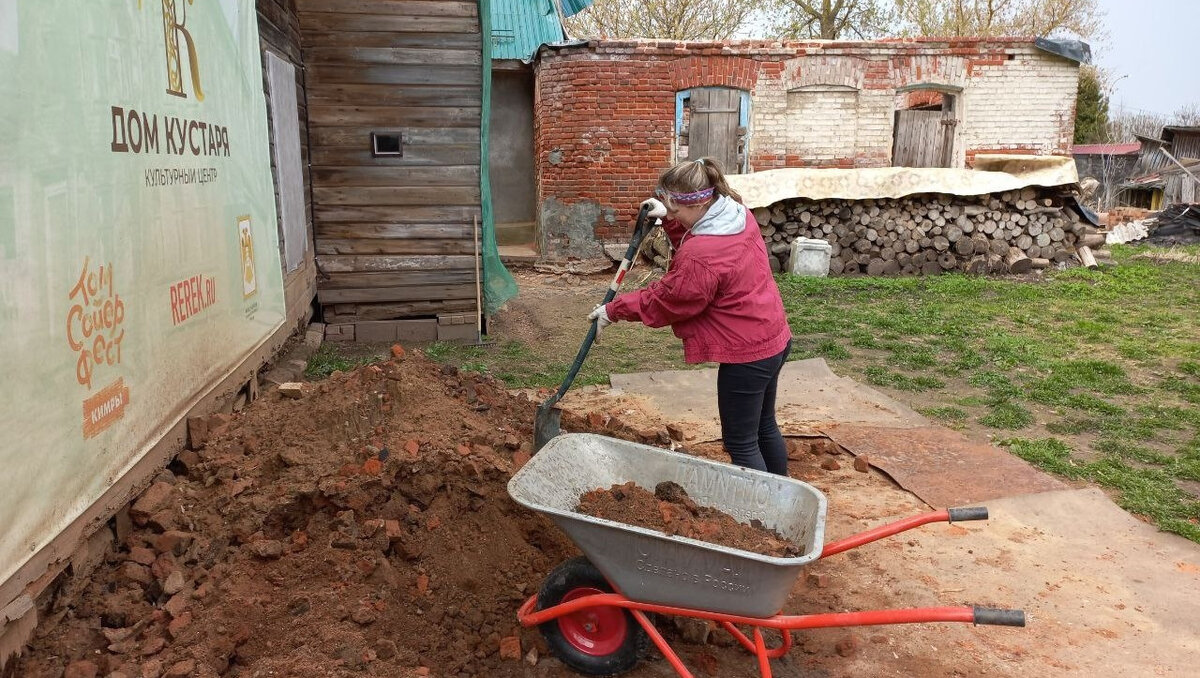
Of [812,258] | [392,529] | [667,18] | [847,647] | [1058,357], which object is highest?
[667,18]

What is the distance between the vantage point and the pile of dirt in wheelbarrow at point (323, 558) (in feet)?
8.72

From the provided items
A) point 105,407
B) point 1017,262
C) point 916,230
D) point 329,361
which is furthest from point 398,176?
point 1017,262

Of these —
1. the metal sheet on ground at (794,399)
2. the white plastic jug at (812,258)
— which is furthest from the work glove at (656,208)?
the white plastic jug at (812,258)

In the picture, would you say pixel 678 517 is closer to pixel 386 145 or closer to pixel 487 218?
pixel 487 218

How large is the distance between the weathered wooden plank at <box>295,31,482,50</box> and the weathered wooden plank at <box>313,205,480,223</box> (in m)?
1.46

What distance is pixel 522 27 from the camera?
14.8 meters

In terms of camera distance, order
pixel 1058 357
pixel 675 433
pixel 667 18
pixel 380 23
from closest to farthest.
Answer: pixel 675 433 < pixel 1058 357 < pixel 380 23 < pixel 667 18

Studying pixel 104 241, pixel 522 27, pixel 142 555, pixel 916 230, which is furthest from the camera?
pixel 522 27

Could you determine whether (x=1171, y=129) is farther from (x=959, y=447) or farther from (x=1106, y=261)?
(x=959, y=447)

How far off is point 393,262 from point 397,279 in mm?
168

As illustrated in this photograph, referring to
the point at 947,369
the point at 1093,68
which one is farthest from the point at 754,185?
the point at 1093,68

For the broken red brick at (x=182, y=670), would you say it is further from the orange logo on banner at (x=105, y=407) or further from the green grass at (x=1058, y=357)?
the green grass at (x=1058, y=357)

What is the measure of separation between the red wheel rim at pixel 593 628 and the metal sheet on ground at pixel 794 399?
247cm

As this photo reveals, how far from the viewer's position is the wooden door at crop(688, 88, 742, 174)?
535 inches
